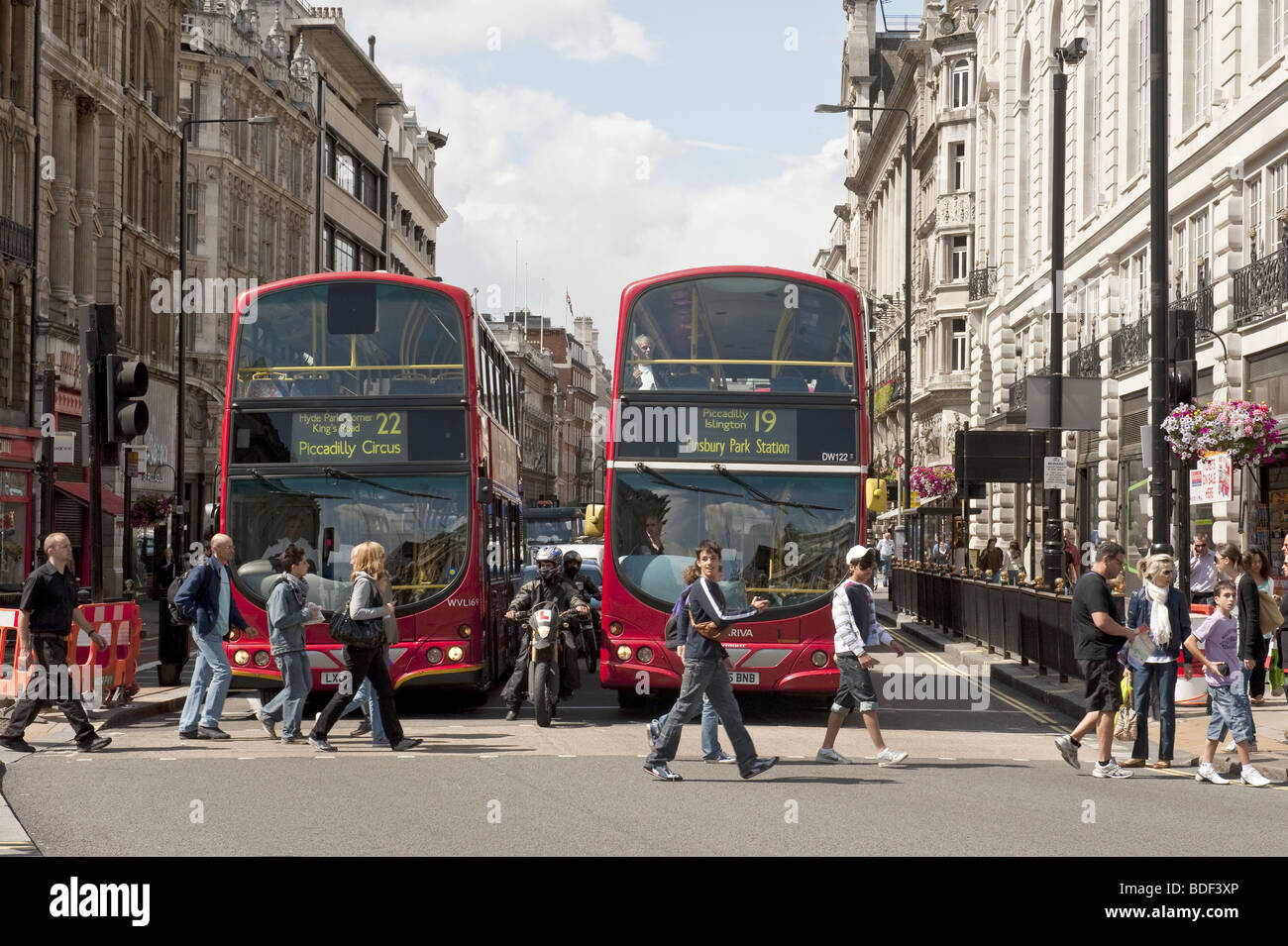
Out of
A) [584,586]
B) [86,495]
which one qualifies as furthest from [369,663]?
[86,495]

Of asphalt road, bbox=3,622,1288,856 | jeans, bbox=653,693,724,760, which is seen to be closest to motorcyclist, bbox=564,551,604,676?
asphalt road, bbox=3,622,1288,856

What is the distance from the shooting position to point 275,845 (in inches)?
356

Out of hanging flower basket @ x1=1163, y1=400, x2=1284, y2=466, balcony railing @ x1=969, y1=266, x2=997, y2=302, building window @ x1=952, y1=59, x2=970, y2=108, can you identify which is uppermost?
building window @ x1=952, y1=59, x2=970, y2=108

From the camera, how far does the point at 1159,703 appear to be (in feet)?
44.8

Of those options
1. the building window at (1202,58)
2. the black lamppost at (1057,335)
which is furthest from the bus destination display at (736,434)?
the building window at (1202,58)

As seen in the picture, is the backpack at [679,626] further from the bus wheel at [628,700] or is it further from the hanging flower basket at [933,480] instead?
the hanging flower basket at [933,480]

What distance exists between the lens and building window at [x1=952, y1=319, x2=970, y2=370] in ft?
218

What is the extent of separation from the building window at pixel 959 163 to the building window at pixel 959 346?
5142mm

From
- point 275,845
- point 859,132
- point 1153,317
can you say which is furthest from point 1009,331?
point 859,132

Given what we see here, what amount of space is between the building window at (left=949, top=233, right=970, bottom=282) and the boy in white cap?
55123 mm

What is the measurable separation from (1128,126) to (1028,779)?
27.3 metres

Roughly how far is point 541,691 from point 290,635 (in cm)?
255

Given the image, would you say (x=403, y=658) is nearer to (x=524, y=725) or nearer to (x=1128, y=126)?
(x=524, y=725)

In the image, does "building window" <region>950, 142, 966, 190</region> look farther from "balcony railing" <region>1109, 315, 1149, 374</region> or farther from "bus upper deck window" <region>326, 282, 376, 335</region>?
"bus upper deck window" <region>326, 282, 376, 335</region>
